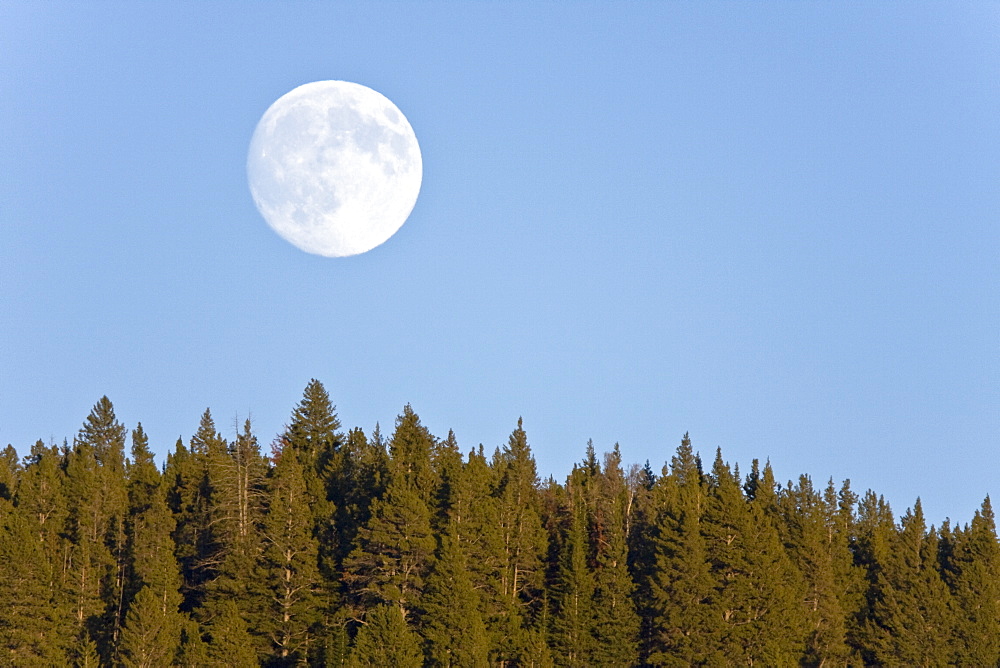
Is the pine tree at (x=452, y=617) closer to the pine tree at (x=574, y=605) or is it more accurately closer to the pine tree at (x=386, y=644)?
the pine tree at (x=386, y=644)

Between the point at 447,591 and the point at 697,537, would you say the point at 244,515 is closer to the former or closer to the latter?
the point at 447,591

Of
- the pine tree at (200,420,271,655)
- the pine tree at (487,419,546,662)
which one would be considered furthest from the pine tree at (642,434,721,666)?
the pine tree at (200,420,271,655)

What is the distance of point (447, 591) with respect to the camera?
97438mm

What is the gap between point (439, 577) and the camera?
97938 mm

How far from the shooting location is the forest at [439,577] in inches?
3846

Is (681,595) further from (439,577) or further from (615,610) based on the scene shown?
(439,577)

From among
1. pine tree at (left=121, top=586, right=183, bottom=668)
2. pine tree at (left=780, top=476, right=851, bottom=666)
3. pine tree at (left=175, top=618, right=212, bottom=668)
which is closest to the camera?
pine tree at (left=121, top=586, right=183, bottom=668)

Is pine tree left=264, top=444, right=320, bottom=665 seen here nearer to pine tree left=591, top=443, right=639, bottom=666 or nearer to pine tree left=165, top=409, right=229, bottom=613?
pine tree left=165, top=409, right=229, bottom=613

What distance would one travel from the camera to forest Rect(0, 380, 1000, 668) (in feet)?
320

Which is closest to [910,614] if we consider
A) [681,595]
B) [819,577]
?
[819,577]

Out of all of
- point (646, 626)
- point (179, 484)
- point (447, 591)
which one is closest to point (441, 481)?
point (447, 591)

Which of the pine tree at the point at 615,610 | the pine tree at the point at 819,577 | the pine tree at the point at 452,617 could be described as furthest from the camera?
the pine tree at the point at 819,577

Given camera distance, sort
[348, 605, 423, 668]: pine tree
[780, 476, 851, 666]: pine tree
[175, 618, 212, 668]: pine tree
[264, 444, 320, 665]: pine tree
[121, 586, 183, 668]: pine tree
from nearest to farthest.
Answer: [348, 605, 423, 668]: pine tree < [121, 586, 183, 668]: pine tree < [175, 618, 212, 668]: pine tree < [264, 444, 320, 665]: pine tree < [780, 476, 851, 666]: pine tree

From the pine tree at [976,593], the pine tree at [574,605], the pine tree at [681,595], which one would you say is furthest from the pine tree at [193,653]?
the pine tree at [976,593]
